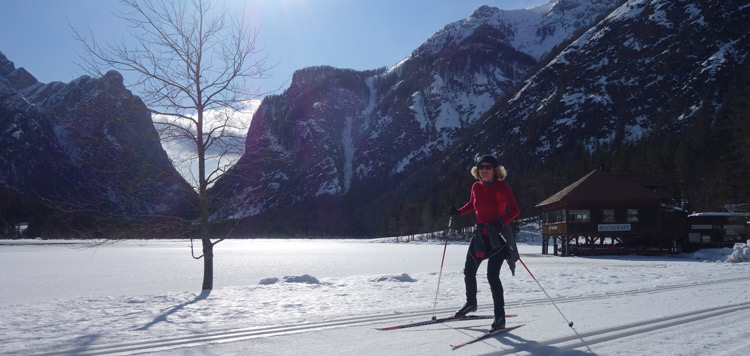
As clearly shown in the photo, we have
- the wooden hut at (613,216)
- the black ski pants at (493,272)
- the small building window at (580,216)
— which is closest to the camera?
the black ski pants at (493,272)

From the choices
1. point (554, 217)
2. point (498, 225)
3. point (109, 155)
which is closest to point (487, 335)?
point (498, 225)

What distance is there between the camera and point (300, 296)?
9883mm

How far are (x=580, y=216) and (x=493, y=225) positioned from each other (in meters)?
31.7

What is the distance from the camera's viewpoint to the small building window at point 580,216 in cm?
3422

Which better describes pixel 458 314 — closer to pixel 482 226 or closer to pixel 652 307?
pixel 482 226

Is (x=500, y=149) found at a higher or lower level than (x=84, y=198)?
higher

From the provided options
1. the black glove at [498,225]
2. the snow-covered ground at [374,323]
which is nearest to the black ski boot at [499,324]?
the snow-covered ground at [374,323]

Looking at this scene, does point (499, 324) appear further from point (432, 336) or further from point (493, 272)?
point (432, 336)

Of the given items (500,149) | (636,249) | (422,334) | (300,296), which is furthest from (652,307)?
(500,149)

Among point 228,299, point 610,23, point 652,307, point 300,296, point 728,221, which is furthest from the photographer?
point 610,23

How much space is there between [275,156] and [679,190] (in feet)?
198

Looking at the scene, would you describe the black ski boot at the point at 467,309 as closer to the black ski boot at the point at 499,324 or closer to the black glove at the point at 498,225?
the black ski boot at the point at 499,324

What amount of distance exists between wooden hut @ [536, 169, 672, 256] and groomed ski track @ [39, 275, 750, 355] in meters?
28.5

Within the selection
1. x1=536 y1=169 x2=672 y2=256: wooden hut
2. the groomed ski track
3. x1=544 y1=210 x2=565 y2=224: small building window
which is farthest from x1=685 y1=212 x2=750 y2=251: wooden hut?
the groomed ski track
